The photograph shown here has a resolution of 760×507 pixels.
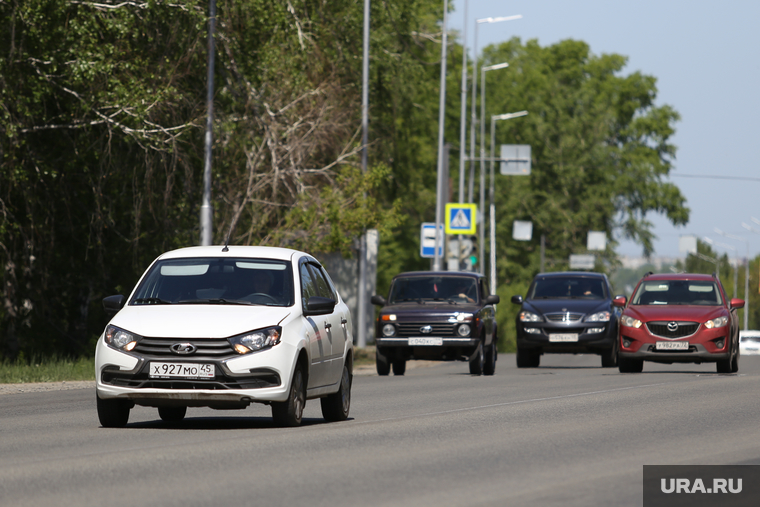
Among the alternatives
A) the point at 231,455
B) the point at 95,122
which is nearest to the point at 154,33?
the point at 95,122

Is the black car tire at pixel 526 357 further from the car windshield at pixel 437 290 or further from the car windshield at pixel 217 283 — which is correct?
the car windshield at pixel 217 283

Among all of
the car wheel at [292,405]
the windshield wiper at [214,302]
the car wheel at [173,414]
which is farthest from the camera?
the car wheel at [173,414]

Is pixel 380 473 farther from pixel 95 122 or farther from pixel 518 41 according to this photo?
pixel 518 41

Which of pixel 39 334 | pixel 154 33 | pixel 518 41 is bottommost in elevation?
pixel 39 334

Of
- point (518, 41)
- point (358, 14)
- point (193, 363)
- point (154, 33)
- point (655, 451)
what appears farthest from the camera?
point (518, 41)

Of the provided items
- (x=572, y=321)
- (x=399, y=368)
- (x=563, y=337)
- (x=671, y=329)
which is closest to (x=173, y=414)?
(x=671, y=329)

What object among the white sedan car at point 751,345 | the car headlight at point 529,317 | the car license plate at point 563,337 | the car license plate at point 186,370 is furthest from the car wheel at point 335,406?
the white sedan car at point 751,345

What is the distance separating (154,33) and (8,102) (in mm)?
3689

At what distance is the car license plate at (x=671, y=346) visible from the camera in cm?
2414

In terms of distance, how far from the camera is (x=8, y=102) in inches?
938

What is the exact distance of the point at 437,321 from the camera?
25.1 metres

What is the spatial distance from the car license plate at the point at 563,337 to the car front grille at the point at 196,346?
54.8 feet

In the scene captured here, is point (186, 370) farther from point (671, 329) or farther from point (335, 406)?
point (671, 329)

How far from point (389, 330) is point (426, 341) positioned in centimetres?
76
